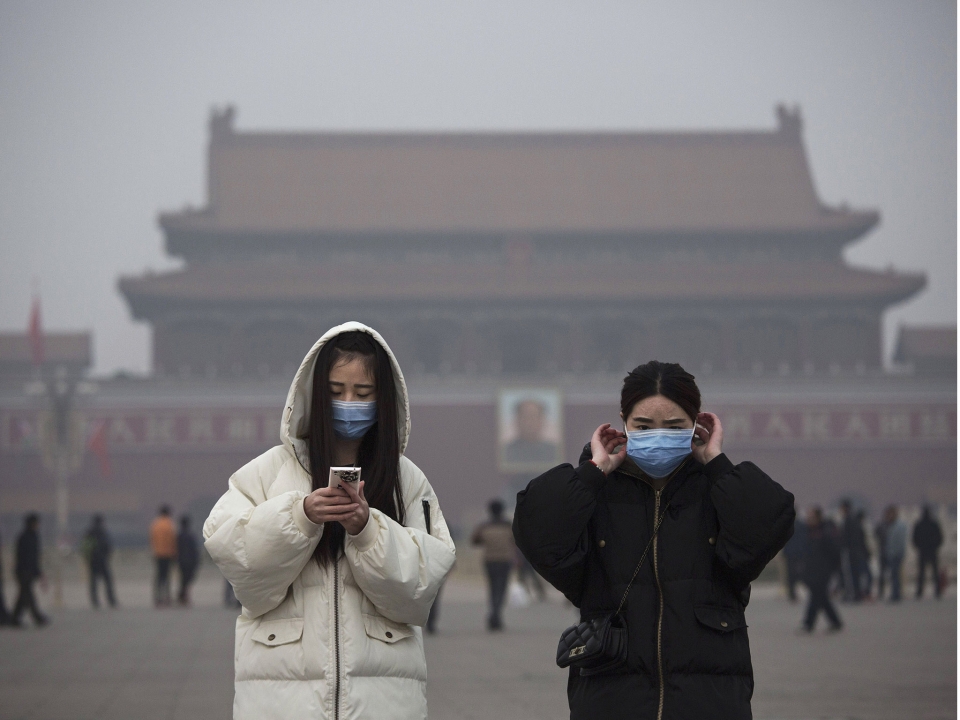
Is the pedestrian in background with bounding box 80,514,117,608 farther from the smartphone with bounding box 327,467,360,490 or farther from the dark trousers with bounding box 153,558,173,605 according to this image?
the smartphone with bounding box 327,467,360,490

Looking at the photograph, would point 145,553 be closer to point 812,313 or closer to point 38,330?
point 38,330

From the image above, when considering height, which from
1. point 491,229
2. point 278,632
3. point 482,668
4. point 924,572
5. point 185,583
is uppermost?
point 491,229

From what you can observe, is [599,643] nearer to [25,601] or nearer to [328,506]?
[328,506]

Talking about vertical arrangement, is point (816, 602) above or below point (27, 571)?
above

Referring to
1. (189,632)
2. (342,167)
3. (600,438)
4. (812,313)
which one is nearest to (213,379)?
(342,167)

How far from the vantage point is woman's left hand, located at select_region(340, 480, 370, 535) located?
2443mm

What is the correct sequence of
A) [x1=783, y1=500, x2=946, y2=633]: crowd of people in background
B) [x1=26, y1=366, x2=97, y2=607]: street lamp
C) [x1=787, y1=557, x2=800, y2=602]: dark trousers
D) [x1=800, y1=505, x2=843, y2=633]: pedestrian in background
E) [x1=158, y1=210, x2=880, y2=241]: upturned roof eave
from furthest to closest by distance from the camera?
[x1=158, y1=210, x2=880, y2=241]: upturned roof eave
[x1=26, y1=366, x2=97, y2=607]: street lamp
[x1=787, y1=557, x2=800, y2=602]: dark trousers
[x1=783, y1=500, x2=946, y2=633]: crowd of people in background
[x1=800, y1=505, x2=843, y2=633]: pedestrian in background

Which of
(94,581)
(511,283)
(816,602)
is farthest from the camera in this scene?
(511,283)

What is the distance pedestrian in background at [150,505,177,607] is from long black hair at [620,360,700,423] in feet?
34.1

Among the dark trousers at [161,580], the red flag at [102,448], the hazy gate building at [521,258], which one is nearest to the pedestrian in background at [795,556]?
the dark trousers at [161,580]

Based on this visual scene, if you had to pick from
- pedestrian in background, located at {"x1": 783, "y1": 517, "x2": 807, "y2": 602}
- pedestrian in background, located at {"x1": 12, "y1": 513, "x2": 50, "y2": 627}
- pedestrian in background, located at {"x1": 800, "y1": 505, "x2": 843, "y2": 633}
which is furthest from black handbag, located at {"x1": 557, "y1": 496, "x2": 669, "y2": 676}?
pedestrian in background, located at {"x1": 783, "y1": 517, "x2": 807, "y2": 602}

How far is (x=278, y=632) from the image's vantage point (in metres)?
2.52

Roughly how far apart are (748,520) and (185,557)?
11735mm

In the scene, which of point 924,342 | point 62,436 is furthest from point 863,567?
point 924,342
